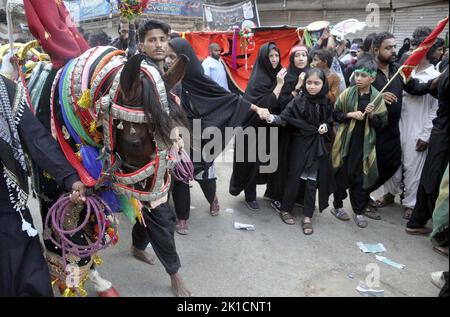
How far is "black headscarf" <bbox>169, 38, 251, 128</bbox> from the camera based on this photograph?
11.7 ft

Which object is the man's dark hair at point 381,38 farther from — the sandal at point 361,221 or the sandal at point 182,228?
the sandal at point 182,228

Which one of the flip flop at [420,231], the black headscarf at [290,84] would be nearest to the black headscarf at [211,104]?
the black headscarf at [290,84]

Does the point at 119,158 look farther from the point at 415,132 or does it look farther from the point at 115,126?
the point at 415,132

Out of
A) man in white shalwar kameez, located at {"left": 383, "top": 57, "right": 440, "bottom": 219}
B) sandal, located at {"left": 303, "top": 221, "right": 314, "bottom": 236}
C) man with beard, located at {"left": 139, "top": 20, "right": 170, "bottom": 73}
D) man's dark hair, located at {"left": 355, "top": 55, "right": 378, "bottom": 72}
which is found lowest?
sandal, located at {"left": 303, "top": 221, "right": 314, "bottom": 236}

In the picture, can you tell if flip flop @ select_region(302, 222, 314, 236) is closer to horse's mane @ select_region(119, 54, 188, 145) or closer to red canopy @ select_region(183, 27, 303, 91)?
horse's mane @ select_region(119, 54, 188, 145)

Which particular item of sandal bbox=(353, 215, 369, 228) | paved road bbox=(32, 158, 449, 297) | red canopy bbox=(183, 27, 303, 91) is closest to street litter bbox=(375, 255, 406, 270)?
paved road bbox=(32, 158, 449, 297)

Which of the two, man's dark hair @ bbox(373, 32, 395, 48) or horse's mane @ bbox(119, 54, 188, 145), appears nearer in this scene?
horse's mane @ bbox(119, 54, 188, 145)

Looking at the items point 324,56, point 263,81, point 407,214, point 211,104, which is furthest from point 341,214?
point 324,56

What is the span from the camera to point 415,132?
4.05 meters

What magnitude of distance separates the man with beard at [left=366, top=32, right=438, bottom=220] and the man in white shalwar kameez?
113mm

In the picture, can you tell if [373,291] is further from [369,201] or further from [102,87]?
[102,87]

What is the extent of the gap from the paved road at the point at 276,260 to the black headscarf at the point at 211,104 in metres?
1.12
